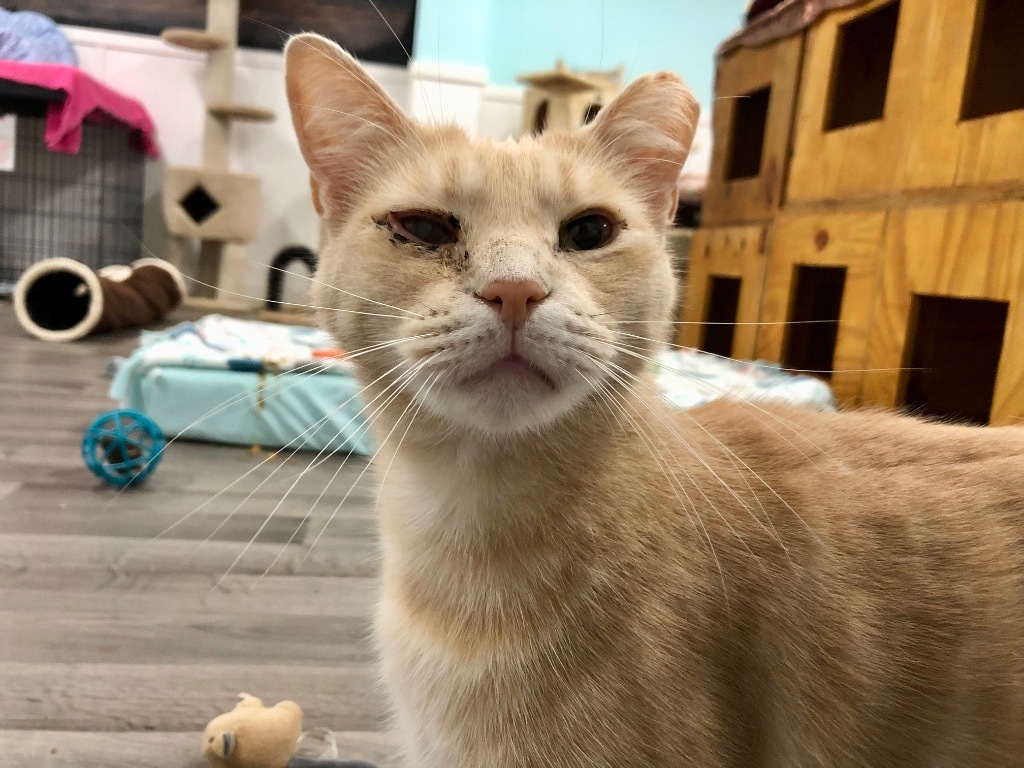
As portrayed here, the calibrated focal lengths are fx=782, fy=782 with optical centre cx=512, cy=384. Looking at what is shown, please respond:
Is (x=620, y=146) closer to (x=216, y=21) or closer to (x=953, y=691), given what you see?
(x=953, y=691)

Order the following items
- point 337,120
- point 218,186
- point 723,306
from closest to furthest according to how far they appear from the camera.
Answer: point 337,120 → point 723,306 → point 218,186

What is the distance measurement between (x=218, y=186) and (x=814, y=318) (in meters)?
3.04

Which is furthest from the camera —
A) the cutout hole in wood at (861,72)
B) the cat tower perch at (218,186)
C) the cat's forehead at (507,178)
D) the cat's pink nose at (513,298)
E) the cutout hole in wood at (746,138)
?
the cat tower perch at (218,186)

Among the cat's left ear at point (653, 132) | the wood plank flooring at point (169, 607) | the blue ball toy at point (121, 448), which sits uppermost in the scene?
the cat's left ear at point (653, 132)

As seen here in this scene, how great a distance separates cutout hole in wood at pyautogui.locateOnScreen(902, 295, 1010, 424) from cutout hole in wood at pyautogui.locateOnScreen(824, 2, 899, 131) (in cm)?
69

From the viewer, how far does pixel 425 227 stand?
0.82m

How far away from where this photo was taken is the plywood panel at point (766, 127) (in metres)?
2.49

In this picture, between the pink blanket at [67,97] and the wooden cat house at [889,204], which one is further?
the pink blanket at [67,97]

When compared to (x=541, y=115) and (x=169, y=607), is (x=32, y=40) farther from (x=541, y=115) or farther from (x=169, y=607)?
(x=169, y=607)

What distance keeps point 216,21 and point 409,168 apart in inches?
157

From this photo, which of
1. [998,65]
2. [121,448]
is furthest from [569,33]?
[121,448]

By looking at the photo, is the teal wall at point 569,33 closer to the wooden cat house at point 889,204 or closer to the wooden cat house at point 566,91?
the wooden cat house at point 566,91

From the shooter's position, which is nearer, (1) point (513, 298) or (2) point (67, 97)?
(1) point (513, 298)

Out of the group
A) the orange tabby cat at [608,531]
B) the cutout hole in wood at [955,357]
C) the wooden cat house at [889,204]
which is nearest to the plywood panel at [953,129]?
the wooden cat house at [889,204]
